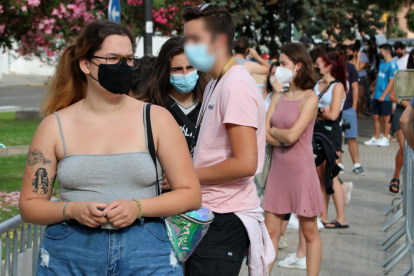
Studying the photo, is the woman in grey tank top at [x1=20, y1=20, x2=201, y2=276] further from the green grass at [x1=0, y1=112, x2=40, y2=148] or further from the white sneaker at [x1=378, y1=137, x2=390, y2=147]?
the white sneaker at [x1=378, y1=137, x2=390, y2=147]

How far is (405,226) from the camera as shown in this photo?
5637 mm

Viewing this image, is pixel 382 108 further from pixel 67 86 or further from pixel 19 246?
pixel 67 86

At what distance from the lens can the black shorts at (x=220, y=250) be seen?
2.75 metres

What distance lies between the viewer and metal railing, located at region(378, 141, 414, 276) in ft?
15.1

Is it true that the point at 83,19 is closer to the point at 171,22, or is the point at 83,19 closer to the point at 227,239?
the point at 171,22

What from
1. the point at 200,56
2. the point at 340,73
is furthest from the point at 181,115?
the point at 340,73

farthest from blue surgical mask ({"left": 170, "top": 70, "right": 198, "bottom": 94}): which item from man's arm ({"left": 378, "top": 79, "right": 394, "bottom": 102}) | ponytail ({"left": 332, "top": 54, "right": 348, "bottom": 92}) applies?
man's arm ({"left": 378, "top": 79, "right": 394, "bottom": 102})

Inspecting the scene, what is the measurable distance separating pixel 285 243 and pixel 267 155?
4.99 ft

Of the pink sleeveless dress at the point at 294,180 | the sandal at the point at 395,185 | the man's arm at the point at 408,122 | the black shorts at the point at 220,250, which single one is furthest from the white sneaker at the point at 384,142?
the black shorts at the point at 220,250

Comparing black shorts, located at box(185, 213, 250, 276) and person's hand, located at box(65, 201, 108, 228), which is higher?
person's hand, located at box(65, 201, 108, 228)

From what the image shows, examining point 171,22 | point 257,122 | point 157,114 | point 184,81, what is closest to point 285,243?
point 184,81

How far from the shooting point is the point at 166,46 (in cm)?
361

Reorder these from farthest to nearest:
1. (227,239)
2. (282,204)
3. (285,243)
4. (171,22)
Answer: (171,22) < (285,243) < (282,204) < (227,239)

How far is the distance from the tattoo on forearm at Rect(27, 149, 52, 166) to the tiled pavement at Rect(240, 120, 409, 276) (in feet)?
10.7
